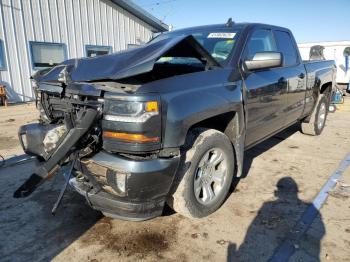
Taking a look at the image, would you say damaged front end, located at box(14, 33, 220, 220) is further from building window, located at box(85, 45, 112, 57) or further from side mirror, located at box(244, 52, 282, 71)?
building window, located at box(85, 45, 112, 57)

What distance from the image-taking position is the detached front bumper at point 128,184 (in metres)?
2.30

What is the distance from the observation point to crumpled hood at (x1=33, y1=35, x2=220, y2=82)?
246cm

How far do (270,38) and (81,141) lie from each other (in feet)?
10.2

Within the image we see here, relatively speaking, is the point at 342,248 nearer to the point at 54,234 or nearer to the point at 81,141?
the point at 81,141

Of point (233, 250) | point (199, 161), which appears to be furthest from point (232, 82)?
point (233, 250)

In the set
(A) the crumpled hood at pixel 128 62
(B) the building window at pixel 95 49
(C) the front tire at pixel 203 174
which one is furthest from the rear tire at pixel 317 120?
(B) the building window at pixel 95 49

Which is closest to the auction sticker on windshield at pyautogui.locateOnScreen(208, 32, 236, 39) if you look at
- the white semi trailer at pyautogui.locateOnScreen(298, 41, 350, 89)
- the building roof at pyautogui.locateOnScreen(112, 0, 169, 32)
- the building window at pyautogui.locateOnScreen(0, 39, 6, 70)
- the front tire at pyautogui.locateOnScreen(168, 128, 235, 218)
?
the front tire at pyautogui.locateOnScreen(168, 128, 235, 218)

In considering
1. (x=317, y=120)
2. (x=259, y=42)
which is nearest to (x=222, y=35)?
(x=259, y=42)

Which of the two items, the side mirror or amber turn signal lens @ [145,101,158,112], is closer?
amber turn signal lens @ [145,101,158,112]

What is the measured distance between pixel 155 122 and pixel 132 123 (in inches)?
6.7

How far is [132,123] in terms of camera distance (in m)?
2.29

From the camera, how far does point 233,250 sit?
2604 mm

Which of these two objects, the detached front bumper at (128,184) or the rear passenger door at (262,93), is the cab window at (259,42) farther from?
the detached front bumper at (128,184)

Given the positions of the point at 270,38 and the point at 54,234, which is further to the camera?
the point at 270,38
